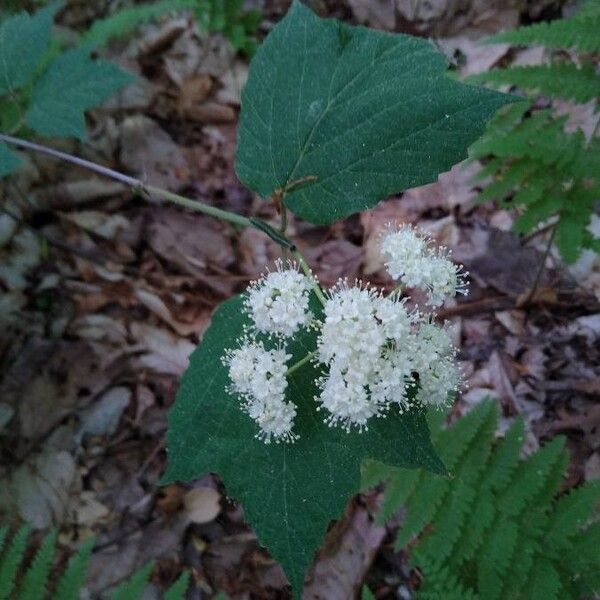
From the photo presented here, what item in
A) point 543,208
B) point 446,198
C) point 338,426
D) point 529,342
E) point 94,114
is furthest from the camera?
point 94,114

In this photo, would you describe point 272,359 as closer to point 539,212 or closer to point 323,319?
point 323,319

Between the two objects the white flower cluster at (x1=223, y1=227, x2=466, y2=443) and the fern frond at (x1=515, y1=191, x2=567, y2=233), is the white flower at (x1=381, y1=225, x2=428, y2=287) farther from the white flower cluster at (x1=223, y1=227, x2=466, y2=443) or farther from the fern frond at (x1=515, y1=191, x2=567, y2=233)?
the fern frond at (x1=515, y1=191, x2=567, y2=233)

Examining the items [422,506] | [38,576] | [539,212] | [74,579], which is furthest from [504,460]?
[38,576]

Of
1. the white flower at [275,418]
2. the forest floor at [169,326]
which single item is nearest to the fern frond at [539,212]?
the forest floor at [169,326]

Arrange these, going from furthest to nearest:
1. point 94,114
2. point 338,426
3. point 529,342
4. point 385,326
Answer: point 94,114
point 529,342
point 338,426
point 385,326

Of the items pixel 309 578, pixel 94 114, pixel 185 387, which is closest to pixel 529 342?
pixel 309 578

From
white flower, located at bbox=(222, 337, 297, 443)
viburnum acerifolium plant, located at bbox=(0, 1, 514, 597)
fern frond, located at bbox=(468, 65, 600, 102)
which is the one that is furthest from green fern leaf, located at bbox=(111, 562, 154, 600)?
fern frond, located at bbox=(468, 65, 600, 102)

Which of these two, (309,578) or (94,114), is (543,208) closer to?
(309,578)

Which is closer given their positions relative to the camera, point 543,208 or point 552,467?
point 552,467

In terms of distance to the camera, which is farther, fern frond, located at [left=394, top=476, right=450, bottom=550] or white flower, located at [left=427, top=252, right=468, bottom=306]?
fern frond, located at [left=394, top=476, right=450, bottom=550]
